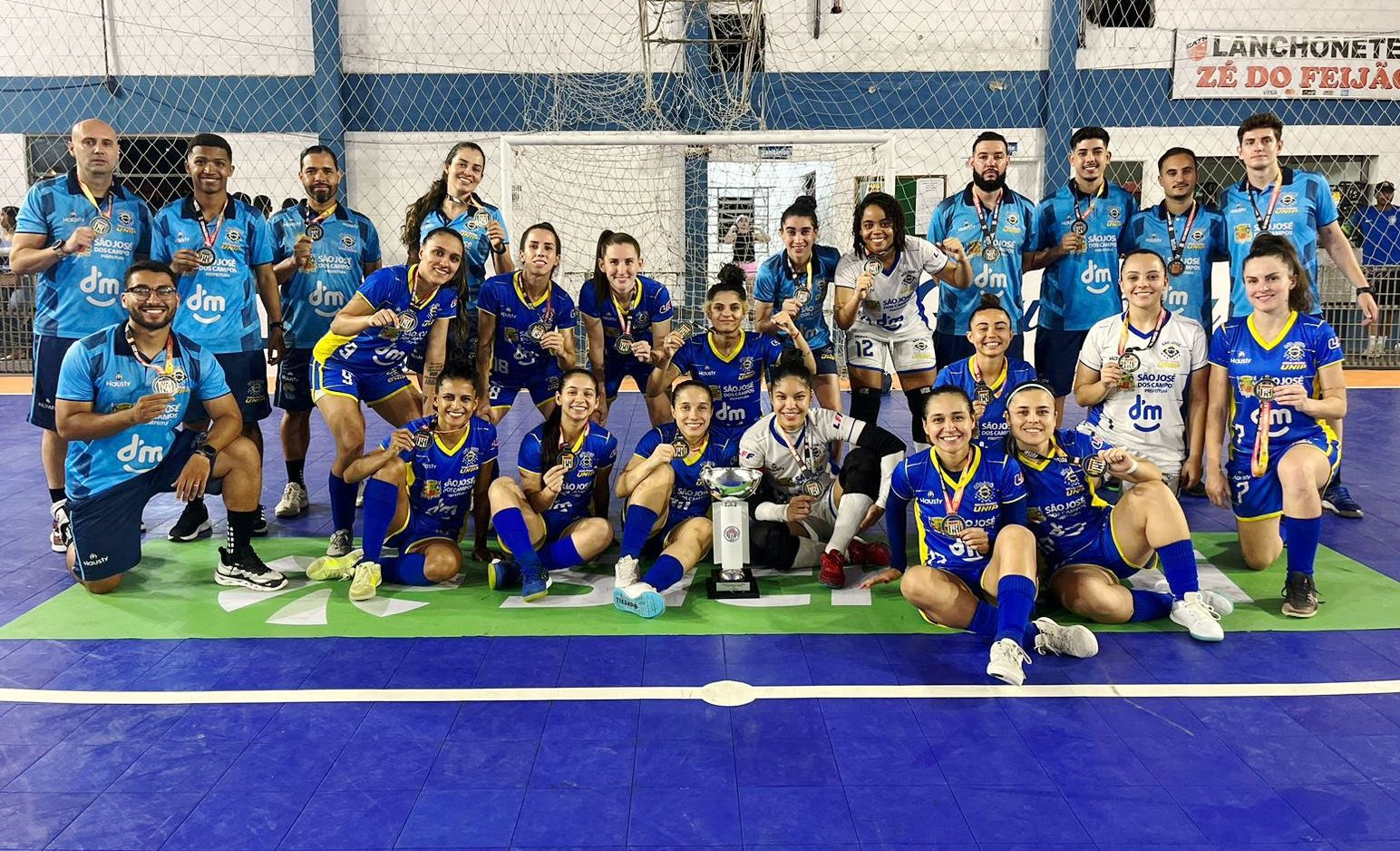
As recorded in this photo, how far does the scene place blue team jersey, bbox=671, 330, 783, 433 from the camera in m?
5.05

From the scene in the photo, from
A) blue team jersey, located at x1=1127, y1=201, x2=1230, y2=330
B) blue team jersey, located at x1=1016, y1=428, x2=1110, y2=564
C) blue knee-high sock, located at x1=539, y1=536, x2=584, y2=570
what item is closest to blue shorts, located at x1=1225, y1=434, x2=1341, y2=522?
blue team jersey, located at x1=1016, y1=428, x2=1110, y2=564

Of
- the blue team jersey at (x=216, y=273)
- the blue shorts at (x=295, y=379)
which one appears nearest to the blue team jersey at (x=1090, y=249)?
the blue shorts at (x=295, y=379)

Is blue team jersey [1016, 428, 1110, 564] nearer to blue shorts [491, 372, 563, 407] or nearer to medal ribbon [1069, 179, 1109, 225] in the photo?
medal ribbon [1069, 179, 1109, 225]

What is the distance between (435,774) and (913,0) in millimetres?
10552

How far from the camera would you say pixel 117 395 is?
4.20m

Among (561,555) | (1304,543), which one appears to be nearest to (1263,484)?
(1304,543)

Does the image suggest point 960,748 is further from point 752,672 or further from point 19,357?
point 19,357

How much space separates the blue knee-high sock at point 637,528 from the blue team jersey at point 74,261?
2695 mm

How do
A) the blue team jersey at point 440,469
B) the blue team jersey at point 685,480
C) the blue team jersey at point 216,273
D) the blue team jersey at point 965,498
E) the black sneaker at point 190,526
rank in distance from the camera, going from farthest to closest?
1. the black sneaker at point 190,526
2. the blue team jersey at point 216,273
3. the blue team jersey at point 685,480
4. the blue team jersey at point 440,469
5. the blue team jersey at point 965,498

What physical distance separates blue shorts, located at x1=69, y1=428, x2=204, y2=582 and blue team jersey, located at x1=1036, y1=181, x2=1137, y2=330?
445 centimetres

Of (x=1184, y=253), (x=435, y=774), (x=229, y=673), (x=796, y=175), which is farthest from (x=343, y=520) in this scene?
(x=796, y=175)

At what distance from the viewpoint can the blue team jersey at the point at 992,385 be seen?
4.45m

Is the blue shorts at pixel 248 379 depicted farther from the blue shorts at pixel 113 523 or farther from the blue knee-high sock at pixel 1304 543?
the blue knee-high sock at pixel 1304 543

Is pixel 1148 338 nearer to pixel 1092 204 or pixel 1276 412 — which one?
pixel 1276 412
